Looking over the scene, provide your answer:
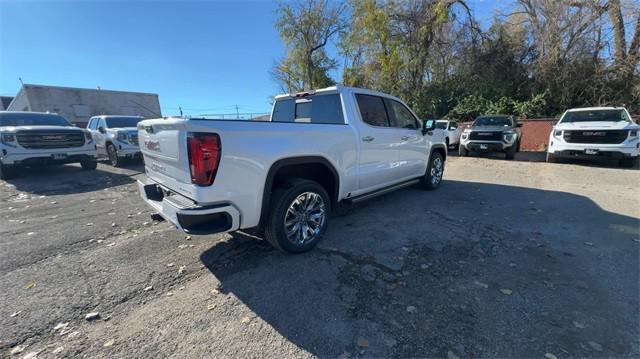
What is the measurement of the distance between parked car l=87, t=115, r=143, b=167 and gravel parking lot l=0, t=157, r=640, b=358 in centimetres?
537

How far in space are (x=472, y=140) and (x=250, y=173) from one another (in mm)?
10633

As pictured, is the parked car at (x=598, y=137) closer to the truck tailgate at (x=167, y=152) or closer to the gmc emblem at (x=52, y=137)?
the truck tailgate at (x=167, y=152)

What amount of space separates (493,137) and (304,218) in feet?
32.4

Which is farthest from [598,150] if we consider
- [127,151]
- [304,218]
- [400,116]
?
[127,151]

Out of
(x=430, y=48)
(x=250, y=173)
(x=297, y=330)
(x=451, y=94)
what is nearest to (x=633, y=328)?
(x=297, y=330)

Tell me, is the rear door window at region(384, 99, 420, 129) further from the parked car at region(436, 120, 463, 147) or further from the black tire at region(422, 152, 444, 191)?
the parked car at region(436, 120, 463, 147)

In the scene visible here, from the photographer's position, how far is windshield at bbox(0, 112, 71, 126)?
26.7 ft

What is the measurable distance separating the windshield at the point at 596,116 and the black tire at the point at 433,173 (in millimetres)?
5978

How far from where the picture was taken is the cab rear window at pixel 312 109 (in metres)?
4.01

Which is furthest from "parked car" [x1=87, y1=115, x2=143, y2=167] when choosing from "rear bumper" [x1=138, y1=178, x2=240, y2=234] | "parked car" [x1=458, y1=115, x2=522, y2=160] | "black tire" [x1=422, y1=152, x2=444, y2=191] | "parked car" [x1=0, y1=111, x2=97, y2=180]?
"parked car" [x1=458, y1=115, x2=522, y2=160]

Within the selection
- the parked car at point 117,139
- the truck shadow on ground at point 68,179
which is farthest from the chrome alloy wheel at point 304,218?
the parked car at point 117,139

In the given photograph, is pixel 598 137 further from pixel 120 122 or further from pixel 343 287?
pixel 120 122

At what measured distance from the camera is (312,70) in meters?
21.7

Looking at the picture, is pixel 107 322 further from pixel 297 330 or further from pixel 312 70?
pixel 312 70
